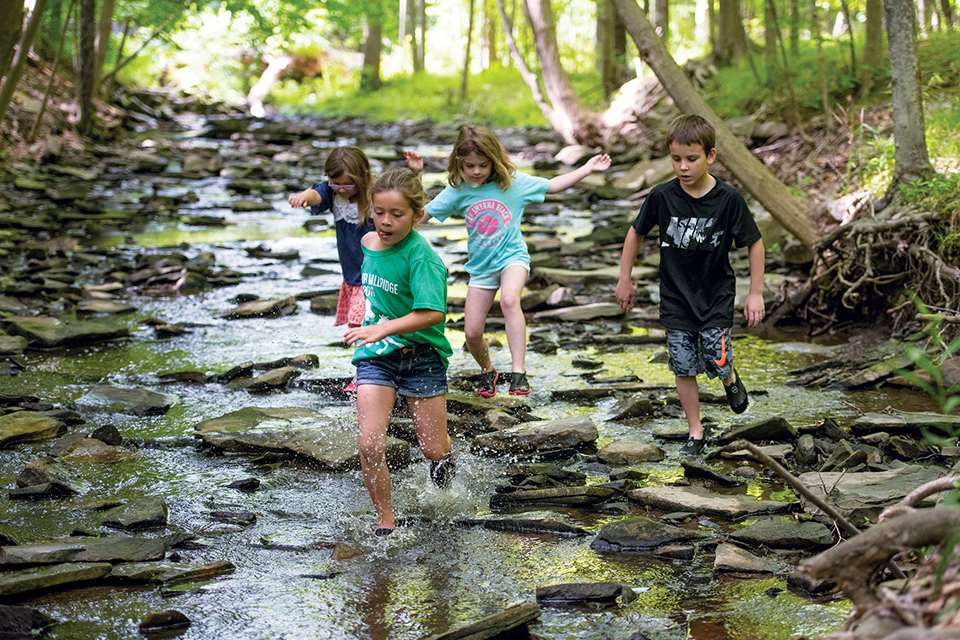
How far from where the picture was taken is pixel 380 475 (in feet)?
13.0

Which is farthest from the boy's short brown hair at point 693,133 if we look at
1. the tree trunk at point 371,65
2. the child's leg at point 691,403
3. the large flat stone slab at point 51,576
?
the tree trunk at point 371,65

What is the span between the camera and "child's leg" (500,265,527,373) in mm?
5832

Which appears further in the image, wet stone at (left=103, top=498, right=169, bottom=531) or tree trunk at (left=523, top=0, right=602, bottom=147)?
tree trunk at (left=523, top=0, right=602, bottom=147)

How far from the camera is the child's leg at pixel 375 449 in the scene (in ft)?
12.9

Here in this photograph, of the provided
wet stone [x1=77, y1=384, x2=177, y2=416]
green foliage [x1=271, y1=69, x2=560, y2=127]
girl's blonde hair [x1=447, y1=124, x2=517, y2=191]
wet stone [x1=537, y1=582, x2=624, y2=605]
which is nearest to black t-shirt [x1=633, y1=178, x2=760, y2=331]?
girl's blonde hair [x1=447, y1=124, x2=517, y2=191]

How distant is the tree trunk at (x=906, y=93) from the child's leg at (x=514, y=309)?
373cm

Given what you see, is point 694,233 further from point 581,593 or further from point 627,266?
point 581,593

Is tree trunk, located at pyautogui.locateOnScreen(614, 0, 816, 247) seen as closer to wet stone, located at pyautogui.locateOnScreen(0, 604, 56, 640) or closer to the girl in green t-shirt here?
the girl in green t-shirt

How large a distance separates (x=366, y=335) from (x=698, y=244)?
2.27 metres

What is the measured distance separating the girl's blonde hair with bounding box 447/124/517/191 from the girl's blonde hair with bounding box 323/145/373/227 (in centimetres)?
67

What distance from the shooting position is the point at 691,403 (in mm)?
5121

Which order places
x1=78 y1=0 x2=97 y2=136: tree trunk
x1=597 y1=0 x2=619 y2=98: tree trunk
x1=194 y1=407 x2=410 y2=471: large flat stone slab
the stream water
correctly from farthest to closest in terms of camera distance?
1. x1=597 y1=0 x2=619 y2=98: tree trunk
2. x1=78 y1=0 x2=97 y2=136: tree trunk
3. x1=194 y1=407 x2=410 y2=471: large flat stone slab
4. the stream water

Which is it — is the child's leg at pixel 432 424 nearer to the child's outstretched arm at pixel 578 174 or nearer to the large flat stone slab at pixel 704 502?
the large flat stone slab at pixel 704 502

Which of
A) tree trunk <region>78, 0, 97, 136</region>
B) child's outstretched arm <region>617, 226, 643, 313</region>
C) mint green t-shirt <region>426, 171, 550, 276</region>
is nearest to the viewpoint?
child's outstretched arm <region>617, 226, 643, 313</region>
